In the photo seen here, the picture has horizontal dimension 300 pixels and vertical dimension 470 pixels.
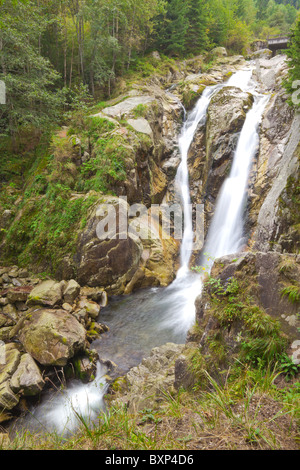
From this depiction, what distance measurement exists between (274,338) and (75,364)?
16.2 ft

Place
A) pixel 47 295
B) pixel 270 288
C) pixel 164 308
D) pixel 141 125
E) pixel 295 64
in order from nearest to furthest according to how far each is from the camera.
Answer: pixel 270 288
pixel 295 64
pixel 47 295
pixel 164 308
pixel 141 125

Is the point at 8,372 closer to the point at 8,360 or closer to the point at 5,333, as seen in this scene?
the point at 8,360

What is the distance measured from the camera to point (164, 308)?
855 cm

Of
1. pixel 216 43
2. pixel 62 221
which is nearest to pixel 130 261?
pixel 62 221

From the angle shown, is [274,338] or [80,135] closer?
[274,338]

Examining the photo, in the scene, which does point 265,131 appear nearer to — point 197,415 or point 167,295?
point 167,295

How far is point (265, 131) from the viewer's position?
1062cm

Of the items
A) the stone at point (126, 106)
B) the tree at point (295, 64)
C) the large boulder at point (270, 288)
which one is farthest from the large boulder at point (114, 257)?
the tree at point (295, 64)

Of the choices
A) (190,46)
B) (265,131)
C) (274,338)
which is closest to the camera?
(274,338)

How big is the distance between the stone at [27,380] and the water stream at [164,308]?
377mm

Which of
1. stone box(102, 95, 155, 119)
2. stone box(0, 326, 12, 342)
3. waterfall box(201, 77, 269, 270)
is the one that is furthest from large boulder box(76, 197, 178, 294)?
stone box(102, 95, 155, 119)

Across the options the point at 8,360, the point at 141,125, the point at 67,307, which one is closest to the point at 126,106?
the point at 141,125

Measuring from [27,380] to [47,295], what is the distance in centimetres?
278

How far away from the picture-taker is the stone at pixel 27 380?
4973 mm
